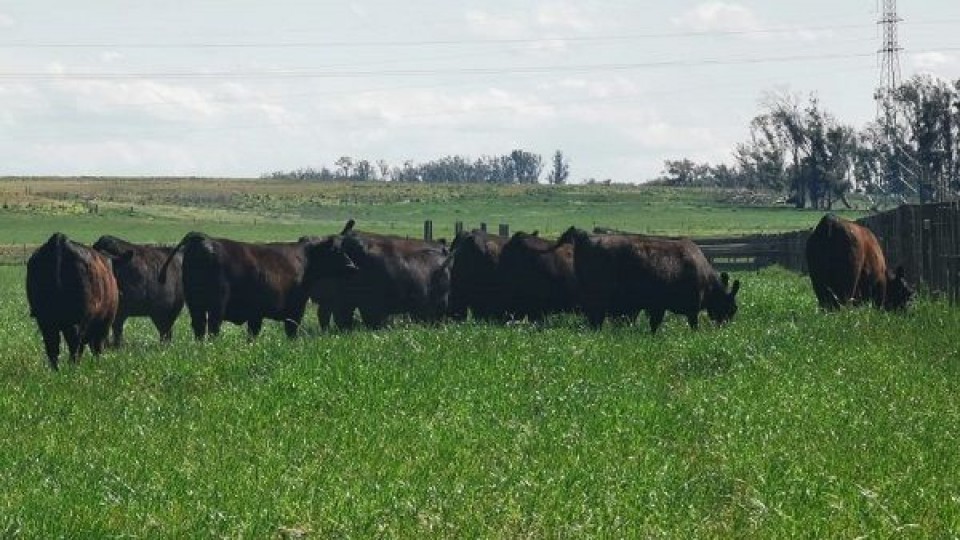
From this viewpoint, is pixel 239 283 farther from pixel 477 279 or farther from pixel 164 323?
pixel 477 279

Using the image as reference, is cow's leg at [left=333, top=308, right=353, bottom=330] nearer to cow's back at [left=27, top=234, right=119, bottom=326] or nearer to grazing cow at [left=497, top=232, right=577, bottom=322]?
grazing cow at [left=497, top=232, right=577, bottom=322]

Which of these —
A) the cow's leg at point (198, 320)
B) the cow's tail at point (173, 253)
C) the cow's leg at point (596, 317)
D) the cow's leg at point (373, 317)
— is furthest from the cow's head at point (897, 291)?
the cow's tail at point (173, 253)

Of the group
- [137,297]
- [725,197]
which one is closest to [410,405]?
[137,297]

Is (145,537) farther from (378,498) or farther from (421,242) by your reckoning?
(421,242)

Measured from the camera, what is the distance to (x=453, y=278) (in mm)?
24125

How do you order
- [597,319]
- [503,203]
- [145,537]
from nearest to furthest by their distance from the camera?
[145,537]
[597,319]
[503,203]

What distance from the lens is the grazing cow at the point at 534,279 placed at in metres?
23.6

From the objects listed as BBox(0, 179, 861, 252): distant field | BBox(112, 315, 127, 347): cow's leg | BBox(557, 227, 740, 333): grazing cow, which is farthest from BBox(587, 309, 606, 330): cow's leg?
BBox(0, 179, 861, 252): distant field

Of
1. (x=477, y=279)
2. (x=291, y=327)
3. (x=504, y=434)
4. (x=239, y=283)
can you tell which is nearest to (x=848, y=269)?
(x=477, y=279)

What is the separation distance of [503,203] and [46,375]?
120336mm

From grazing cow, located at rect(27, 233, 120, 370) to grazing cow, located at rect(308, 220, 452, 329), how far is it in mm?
5975

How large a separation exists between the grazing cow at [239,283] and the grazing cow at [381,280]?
0.73 metres

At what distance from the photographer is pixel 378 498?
948 cm

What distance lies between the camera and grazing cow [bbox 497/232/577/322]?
23594 millimetres
